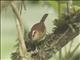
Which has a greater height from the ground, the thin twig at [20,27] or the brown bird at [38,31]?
the thin twig at [20,27]

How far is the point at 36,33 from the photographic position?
399 mm

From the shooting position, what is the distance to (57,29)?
438mm

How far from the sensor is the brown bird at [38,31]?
1.31 ft

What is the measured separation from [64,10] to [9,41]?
0.15m

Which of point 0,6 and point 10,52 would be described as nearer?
point 0,6

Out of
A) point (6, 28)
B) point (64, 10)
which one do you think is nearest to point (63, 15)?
point (64, 10)

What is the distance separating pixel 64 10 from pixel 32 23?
7cm

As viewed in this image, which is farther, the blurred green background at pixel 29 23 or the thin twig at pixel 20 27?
the blurred green background at pixel 29 23

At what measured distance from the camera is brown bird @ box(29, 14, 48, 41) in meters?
0.40

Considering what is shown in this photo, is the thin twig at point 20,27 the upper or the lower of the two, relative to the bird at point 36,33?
upper

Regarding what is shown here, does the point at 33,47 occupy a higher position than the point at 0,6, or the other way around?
the point at 0,6

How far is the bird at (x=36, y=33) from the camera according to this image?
399 millimetres

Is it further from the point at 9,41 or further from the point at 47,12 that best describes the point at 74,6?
the point at 9,41

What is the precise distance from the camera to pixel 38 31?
1.32 feet
